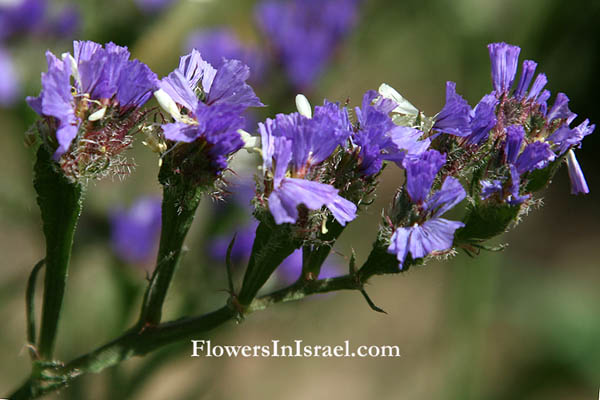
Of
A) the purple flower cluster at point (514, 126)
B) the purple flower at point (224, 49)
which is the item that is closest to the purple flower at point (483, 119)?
the purple flower cluster at point (514, 126)

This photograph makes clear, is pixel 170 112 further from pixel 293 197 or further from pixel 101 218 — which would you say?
pixel 101 218

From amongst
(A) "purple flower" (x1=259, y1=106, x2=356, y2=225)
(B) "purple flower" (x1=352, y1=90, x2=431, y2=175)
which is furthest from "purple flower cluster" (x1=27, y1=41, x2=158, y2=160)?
(B) "purple flower" (x1=352, y1=90, x2=431, y2=175)

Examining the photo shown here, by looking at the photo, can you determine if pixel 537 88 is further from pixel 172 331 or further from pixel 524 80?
pixel 172 331

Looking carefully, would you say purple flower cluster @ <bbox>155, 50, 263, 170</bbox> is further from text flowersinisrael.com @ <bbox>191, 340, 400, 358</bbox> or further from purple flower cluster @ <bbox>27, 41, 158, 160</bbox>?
text flowersinisrael.com @ <bbox>191, 340, 400, 358</bbox>

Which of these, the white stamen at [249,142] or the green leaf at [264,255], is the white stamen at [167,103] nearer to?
the white stamen at [249,142]

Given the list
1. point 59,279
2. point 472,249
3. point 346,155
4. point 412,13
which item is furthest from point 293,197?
point 412,13
